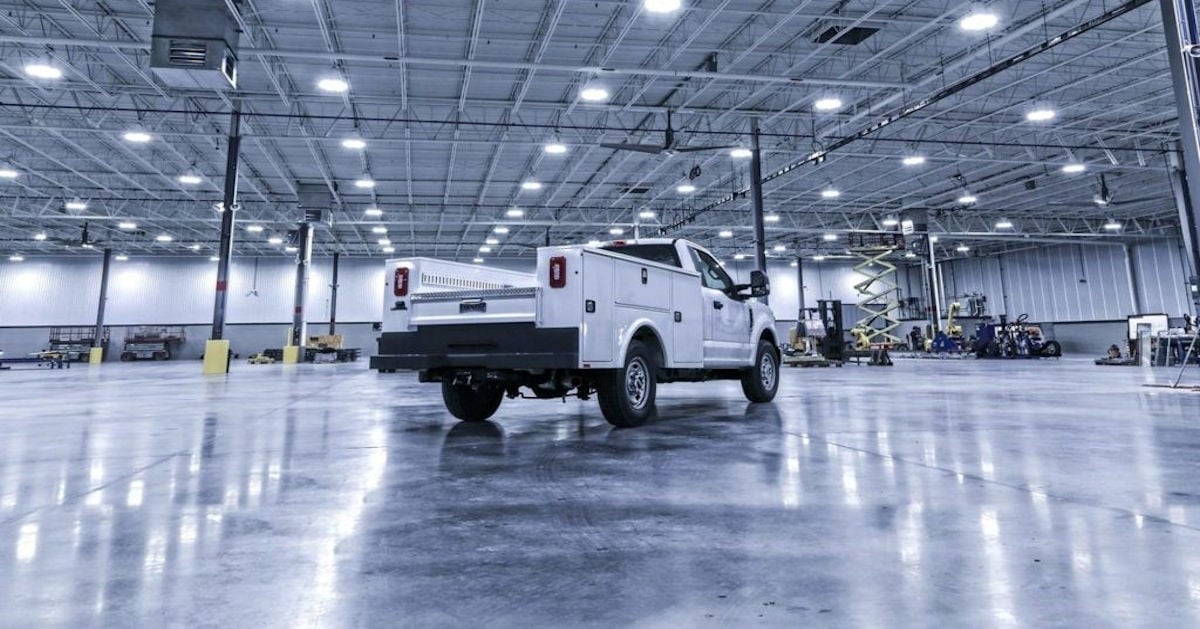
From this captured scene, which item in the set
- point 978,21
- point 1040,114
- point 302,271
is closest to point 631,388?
point 978,21

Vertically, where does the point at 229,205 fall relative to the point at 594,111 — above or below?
below

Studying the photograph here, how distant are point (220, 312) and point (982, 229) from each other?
3781cm

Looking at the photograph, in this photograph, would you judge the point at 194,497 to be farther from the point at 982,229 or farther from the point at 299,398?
the point at 982,229

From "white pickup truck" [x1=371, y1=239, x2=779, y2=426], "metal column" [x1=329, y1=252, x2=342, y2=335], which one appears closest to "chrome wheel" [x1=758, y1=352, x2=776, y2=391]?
"white pickup truck" [x1=371, y1=239, x2=779, y2=426]

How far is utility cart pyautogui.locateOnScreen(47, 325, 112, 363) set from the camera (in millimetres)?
35969

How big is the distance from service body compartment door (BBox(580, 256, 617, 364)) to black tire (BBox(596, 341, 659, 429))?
0.35 meters

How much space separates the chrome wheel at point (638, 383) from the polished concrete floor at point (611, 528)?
41 cm

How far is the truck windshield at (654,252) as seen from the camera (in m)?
6.17

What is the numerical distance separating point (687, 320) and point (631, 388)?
102 centimetres

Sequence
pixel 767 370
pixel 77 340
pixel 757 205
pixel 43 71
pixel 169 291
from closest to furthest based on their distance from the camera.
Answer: pixel 767 370, pixel 43 71, pixel 757 205, pixel 77 340, pixel 169 291

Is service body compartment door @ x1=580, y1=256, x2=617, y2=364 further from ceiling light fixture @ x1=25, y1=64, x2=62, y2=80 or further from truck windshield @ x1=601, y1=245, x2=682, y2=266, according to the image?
ceiling light fixture @ x1=25, y1=64, x2=62, y2=80

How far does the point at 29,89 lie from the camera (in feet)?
54.4

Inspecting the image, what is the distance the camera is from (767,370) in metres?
7.49

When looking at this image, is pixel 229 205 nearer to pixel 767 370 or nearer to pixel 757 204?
pixel 757 204
